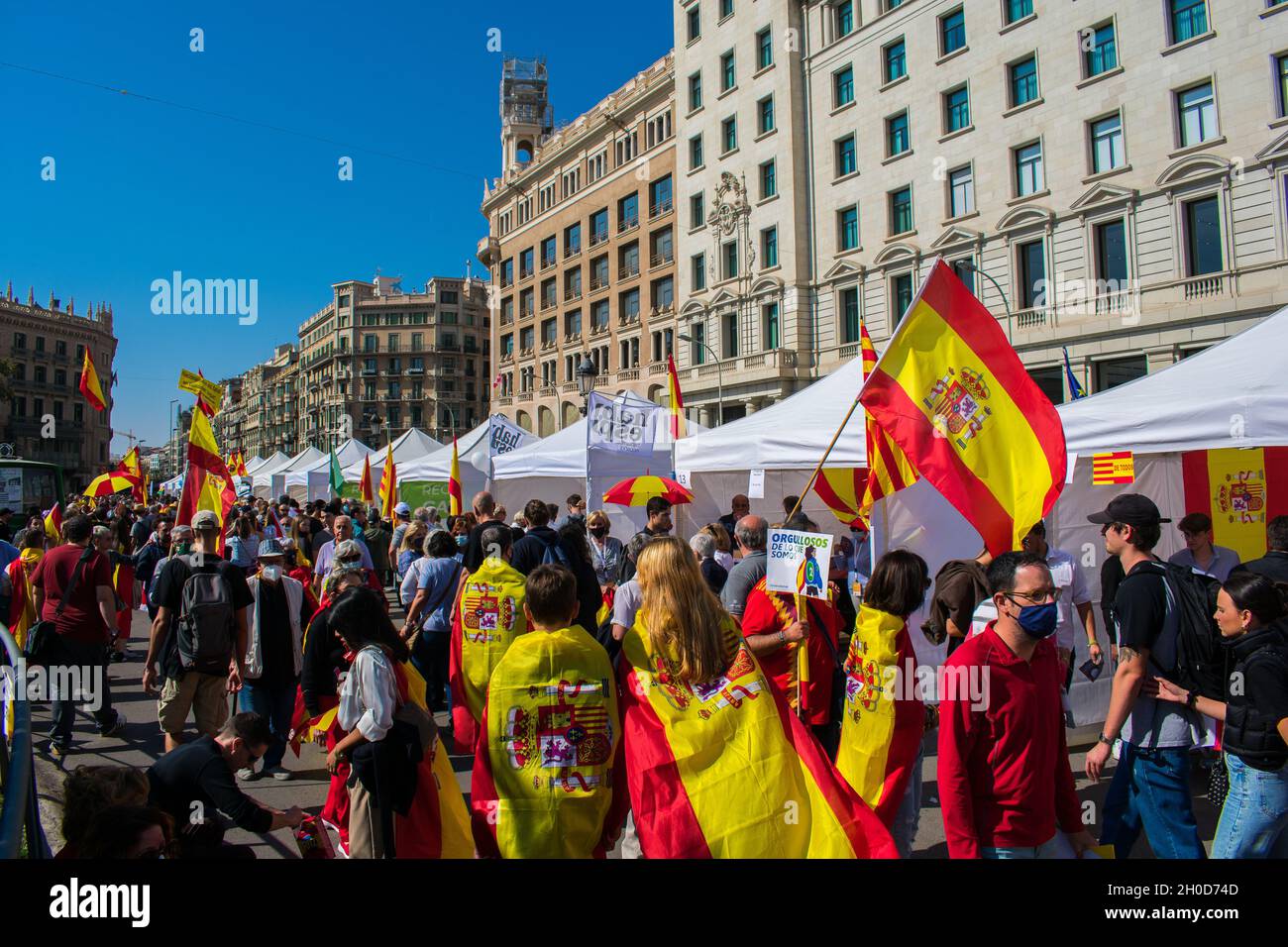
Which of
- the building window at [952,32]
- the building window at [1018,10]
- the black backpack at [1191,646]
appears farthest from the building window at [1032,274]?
the black backpack at [1191,646]

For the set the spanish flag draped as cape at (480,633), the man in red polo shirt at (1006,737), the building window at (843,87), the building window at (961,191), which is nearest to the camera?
the man in red polo shirt at (1006,737)

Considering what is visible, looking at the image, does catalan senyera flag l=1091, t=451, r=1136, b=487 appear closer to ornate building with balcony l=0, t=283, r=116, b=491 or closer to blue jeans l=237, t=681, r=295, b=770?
blue jeans l=237, t=681, r=295, b=770

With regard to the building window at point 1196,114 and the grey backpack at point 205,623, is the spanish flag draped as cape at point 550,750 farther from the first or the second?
the building window at point 1196,114

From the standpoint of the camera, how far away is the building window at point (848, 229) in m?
32.7

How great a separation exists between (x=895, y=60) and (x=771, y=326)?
36.8 feet

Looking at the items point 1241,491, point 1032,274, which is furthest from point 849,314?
point 1241,491

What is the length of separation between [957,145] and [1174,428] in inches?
1004

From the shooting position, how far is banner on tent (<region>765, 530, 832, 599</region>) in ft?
13.4

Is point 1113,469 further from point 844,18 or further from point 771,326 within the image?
point 844,18

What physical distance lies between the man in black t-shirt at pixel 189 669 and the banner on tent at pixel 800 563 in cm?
389

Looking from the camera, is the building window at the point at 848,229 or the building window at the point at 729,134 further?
the building window at the point at 729,134
